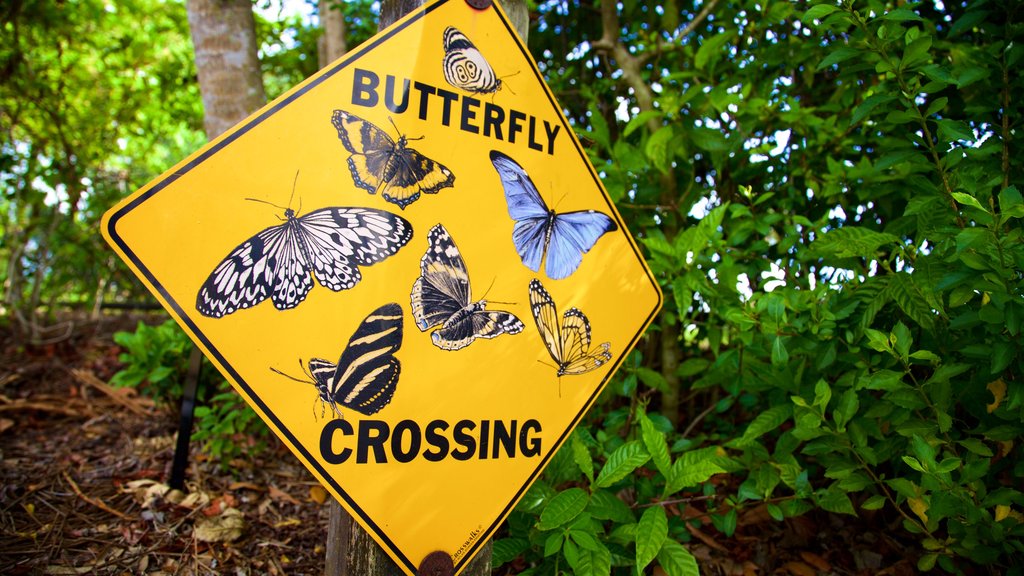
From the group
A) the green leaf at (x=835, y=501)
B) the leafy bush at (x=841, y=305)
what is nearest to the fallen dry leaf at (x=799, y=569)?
the leafy bush at (x=841, y=305)

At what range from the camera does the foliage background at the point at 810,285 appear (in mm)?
1779

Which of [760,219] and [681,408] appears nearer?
[760,219]

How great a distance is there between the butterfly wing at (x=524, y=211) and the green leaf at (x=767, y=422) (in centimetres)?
100

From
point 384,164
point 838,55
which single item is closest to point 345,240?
point 384,164

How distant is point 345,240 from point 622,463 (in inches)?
41.3

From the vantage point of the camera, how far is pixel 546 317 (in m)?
1.66

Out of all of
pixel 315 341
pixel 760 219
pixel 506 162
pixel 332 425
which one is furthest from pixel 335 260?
pixel 760 219

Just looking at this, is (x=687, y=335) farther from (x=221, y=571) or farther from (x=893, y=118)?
(x=221, y=571)

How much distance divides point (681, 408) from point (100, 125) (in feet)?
16.1

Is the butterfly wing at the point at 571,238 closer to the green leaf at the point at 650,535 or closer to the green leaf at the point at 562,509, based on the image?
the green leaf at the point at 562,509

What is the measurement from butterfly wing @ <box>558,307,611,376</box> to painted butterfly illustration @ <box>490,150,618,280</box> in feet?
0.40

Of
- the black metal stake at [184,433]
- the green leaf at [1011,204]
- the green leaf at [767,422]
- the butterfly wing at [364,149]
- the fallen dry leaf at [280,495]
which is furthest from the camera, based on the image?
the fallen dry leaf at [280,495]

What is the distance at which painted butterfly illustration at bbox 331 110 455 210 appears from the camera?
1.46 meters

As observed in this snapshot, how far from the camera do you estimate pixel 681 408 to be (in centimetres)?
326
